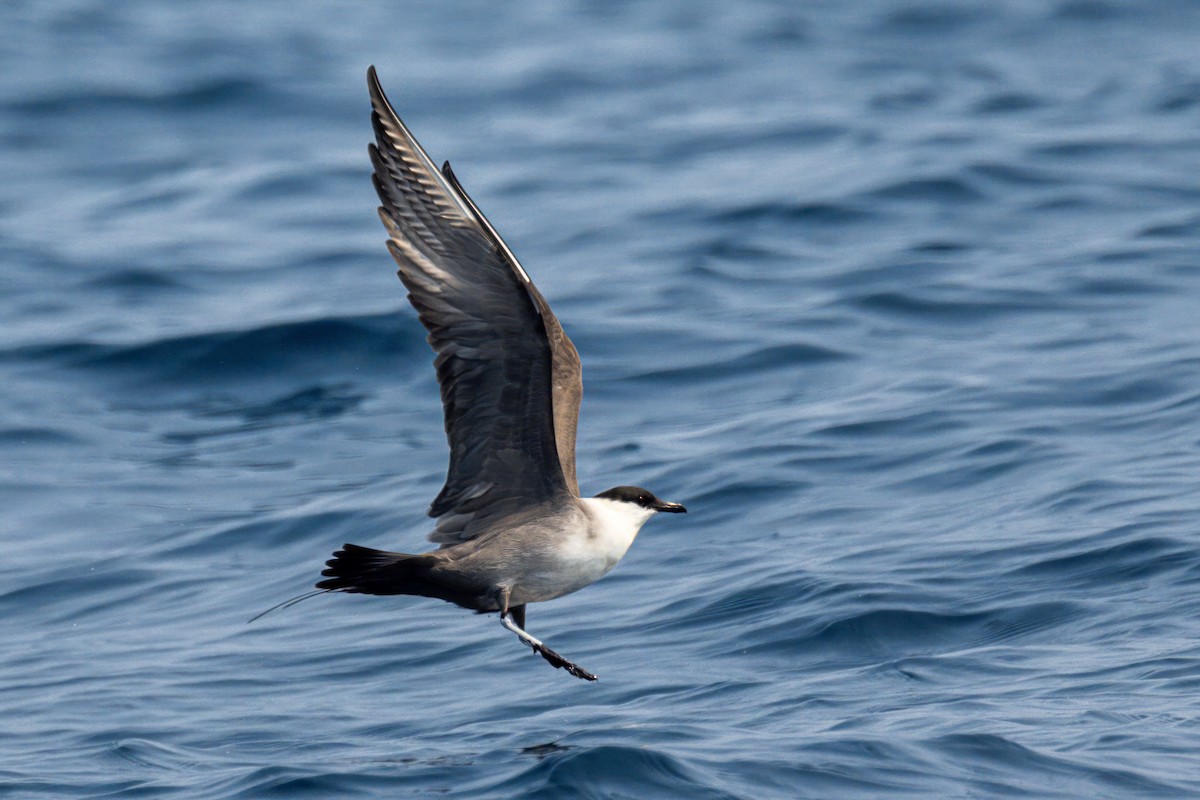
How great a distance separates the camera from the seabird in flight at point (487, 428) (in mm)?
6820

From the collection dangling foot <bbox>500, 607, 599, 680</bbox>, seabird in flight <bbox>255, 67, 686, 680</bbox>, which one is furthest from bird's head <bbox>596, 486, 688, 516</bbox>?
dangling foot <bbox>500, 607, 599, 680</bbox>

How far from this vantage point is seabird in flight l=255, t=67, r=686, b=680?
6.82 m

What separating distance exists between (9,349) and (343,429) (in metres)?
3.27

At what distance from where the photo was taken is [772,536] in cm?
1006

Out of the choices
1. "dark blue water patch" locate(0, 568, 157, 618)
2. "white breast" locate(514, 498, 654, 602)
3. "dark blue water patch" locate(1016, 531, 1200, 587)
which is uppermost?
"white breast" locate(514, 498, 654, 602)

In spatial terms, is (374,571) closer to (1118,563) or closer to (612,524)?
(612,524)

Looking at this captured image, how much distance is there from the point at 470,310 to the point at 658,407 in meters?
5.63

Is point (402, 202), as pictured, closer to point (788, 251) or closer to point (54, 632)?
point (54, 632)

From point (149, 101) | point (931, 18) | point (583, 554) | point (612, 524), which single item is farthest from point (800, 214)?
point (583, 554)

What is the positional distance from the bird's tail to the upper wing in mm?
523

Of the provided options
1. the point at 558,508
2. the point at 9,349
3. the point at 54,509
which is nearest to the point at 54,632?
the point at 54,509

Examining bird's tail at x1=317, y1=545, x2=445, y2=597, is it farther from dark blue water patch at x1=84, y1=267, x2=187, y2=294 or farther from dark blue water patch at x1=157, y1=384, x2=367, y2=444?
dark blue water patch at x1=84, y1=267, x2=187, y2=294

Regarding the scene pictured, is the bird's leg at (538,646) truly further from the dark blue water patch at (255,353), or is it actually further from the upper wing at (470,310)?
the dark blue water patch at (255,353)

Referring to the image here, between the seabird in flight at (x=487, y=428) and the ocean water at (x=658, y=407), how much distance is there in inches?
29.5
